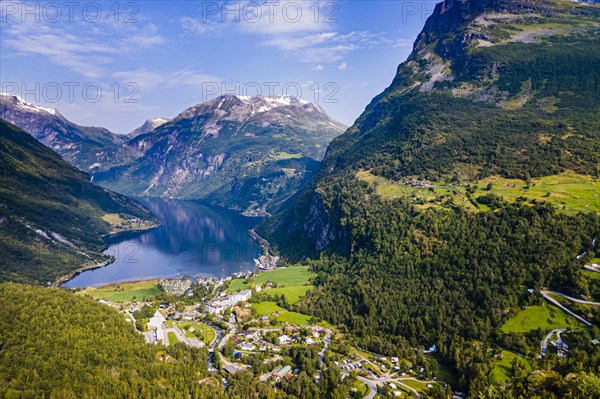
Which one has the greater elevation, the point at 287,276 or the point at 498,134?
the point at 498,134

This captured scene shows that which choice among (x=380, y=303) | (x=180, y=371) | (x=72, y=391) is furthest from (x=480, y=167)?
(x=72, y=391)

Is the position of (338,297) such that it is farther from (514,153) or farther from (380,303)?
(514,153)

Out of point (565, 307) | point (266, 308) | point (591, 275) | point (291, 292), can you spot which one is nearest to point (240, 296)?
point (266, 308)

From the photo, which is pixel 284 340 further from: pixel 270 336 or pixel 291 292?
pixel 291 292

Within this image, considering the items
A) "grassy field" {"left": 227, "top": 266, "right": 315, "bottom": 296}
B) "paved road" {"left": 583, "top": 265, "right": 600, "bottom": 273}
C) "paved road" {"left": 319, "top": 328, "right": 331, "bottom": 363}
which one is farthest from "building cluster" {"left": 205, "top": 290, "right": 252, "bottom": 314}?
"paved road" {"left": 583, "top": 265, "right": 600, "bottom": 273}

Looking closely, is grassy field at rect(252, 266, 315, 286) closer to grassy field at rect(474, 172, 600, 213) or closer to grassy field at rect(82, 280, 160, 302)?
grassy field at rect(82, 280, 160, 302)

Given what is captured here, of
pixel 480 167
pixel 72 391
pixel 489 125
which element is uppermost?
pixel 489 125

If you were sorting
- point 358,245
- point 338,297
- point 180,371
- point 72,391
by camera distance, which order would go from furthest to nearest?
point 358,245 → point 338,297 → point 180,371 → point 72,391
